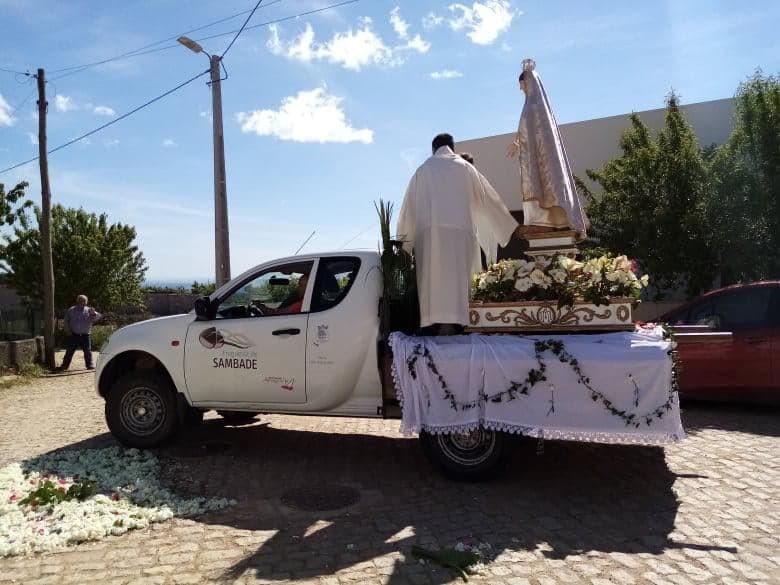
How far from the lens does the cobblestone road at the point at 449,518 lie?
3.76m

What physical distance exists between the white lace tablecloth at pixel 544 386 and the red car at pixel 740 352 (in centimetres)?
301

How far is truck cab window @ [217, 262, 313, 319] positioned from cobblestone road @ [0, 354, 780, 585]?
1.44m

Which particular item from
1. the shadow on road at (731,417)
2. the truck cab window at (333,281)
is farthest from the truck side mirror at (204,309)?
the shadow on road at (731,417)

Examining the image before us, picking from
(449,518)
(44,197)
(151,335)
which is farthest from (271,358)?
(44,197)

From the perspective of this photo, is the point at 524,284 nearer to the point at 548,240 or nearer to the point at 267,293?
the point at 548,240

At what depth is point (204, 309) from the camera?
6.18m

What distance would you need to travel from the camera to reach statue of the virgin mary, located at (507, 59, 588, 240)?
5488 millimetres

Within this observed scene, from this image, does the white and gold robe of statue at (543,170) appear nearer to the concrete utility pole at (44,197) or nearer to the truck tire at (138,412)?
the truck tire at (138,412)

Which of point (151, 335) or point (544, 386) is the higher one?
point (151, 335)

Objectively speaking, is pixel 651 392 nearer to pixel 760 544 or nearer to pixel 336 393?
pixel 760 544

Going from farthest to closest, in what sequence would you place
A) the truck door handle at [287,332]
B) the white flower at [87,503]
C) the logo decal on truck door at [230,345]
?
1. the logo decal on truck door at [230,345]
2. the truck door handle at [287,332]
3. the white flower at [87,503]

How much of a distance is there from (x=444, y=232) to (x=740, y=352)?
14.4 ft

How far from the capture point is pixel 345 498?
5094 millimetres

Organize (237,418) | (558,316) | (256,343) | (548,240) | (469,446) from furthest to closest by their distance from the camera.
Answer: (237,418) → (256,343) → (548,240) → (469,446) → (558,316)
